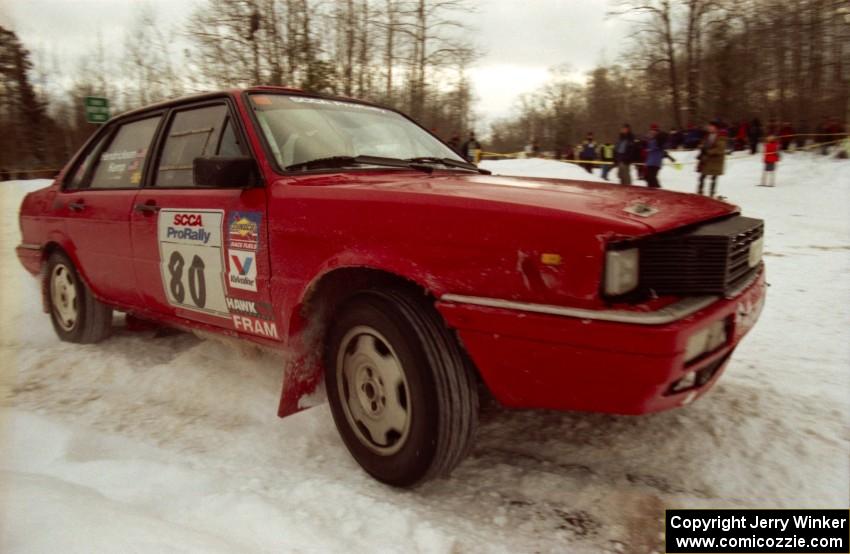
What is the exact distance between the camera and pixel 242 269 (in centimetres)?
276

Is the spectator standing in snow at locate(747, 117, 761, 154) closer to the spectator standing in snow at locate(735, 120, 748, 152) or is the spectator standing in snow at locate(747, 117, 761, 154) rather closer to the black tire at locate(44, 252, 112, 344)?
the spectator standing in snow at locate(735, 120, 748, 152)

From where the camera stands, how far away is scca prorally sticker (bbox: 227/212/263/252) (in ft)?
8.73

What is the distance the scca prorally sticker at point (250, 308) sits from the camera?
2686 millimetres

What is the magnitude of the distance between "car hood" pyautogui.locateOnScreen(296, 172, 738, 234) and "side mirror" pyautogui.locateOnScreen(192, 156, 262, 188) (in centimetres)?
32

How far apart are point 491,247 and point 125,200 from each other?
272cm

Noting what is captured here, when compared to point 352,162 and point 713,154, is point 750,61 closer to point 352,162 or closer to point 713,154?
point 713,154

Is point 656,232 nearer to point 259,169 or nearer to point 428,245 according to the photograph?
point 428,245

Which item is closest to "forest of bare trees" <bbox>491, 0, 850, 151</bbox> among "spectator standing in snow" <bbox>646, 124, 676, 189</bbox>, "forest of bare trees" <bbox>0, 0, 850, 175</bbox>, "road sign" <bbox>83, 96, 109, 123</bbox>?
"forest of bare trees" <bbox>0, 0, 850, 175</bbox>

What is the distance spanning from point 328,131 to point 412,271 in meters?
1.27

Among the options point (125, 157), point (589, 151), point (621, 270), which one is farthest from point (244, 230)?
point (589, 151)

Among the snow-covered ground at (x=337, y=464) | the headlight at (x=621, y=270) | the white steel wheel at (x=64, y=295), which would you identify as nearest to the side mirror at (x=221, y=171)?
the snow-covered ground at (x=337, y=464)

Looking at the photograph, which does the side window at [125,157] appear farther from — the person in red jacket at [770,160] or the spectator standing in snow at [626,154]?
the person in red jacket at [770,160]

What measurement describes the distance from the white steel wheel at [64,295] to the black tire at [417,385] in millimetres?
3036

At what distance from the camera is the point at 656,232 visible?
72.7 inches
